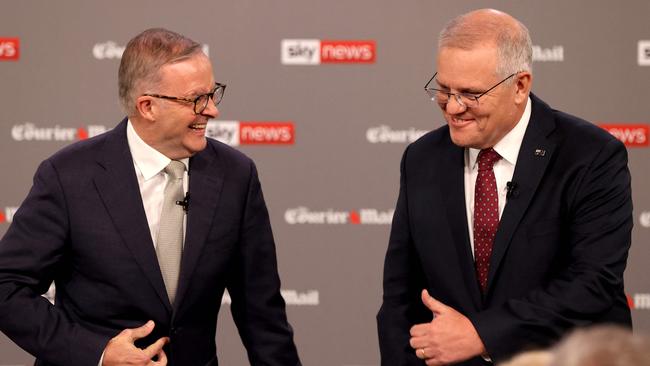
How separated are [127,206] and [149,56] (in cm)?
48

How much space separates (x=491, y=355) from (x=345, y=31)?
113 inches

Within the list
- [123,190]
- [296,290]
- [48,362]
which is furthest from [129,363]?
[296,290]

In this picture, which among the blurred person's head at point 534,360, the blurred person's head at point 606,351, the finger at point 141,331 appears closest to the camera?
the blurred person's head at point 606,351

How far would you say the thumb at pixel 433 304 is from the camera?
9.97 ft

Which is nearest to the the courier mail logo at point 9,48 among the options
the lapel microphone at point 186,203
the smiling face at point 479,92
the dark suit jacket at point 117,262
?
the dark suit jacket at point 117,262

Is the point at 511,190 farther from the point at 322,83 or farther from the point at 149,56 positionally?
the point at 322,83

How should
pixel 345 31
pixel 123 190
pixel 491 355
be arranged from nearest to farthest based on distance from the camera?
pixel 491 355 → pixel 123 190 → pixel 345 31

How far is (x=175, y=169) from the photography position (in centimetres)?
328

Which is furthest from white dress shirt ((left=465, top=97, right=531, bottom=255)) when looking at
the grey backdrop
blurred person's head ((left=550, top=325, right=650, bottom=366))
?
the grey backdrop

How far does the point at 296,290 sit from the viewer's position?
5.58 meters

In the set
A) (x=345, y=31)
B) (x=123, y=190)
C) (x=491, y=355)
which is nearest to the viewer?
(x=491, y=355)

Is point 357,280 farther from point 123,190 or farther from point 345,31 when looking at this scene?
point 123,190

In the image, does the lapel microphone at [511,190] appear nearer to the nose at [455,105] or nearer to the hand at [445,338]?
the nose at [455,105]

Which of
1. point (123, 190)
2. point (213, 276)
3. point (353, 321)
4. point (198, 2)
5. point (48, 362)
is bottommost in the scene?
point (353, 321)
